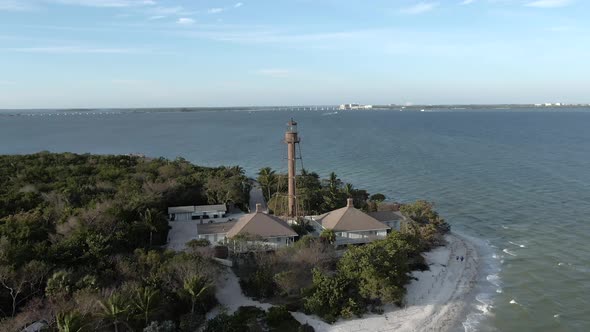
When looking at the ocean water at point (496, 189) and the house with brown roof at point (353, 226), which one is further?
the house with brown roof at point (353, 226)

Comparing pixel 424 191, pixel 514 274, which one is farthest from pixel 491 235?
pixel 424 191

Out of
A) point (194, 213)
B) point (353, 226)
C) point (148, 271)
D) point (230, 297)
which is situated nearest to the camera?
point (148, 271)

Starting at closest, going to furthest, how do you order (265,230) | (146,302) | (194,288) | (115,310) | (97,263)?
(115,310)
(146,302)
(194,288)
(97,263)
(265,230)

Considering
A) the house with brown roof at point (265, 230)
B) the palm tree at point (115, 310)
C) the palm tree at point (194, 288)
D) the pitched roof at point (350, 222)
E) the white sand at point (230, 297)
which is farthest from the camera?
the pitched roof at point (350, 222)

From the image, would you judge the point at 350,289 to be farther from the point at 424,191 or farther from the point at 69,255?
the point at 424,191

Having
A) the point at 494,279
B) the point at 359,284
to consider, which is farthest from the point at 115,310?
the point at 494,279

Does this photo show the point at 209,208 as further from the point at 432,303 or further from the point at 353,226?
the point at 432,303

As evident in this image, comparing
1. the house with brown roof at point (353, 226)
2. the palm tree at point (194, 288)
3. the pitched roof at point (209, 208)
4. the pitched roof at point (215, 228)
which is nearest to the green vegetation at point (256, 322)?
the palm tree at point (194, 288)

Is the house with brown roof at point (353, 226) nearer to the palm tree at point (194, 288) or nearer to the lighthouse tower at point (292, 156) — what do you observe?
the lighthouse tower at point (292, 156)
